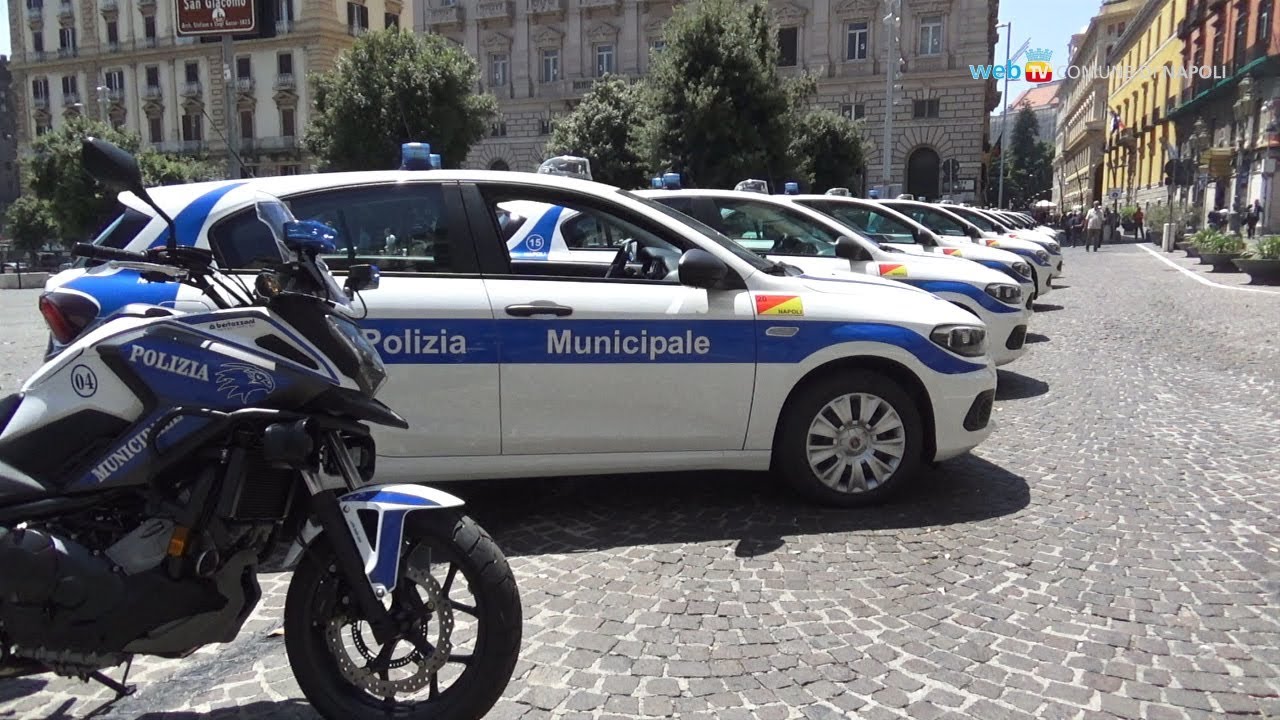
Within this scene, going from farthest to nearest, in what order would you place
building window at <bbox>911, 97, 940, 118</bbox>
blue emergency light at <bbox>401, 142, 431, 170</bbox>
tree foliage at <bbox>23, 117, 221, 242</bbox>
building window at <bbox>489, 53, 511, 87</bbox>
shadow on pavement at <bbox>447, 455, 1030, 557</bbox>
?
building window at <bbox>489, 53, 511, 87</bbox>
building window at <bbox>911, 97, 940, 118</bbox>
tree foliage at <bbox>23, 117, 221, 242</bbox>
blue emergency light at <bbox>401, 142, 431, 170</bbox>
shadow on pavement at <bbox>447, 455, 1030, 557</bbox>

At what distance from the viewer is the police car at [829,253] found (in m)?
7.56

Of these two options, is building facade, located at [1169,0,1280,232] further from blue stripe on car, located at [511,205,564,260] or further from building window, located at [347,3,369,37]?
building window, located at [347,3,369,37]

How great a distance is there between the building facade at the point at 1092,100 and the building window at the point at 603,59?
140 feet

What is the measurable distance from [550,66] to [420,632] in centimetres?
5341

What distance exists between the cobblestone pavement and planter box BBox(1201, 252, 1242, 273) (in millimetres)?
16934

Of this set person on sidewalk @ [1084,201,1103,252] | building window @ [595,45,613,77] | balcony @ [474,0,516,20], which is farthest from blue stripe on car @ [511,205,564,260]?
balcony @ [474,0,516,20]

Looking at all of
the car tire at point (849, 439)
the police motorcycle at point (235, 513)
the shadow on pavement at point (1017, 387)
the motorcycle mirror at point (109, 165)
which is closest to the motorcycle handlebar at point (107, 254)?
the police motorcycle at point (235, 513)

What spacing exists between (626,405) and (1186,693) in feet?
8.00

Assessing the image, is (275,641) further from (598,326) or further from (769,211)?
(769,211)

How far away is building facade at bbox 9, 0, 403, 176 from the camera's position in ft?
205

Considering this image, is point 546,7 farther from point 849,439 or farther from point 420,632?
point 420,632

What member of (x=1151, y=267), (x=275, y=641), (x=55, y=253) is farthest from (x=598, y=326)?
(x=55, y=253)

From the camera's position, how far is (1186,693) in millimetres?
2996

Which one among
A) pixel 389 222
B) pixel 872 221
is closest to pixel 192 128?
pixel 872 221
